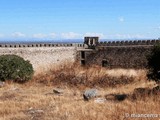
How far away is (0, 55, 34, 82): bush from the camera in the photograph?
28906 millimetres

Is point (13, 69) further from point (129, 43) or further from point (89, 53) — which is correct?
point (129, 43)

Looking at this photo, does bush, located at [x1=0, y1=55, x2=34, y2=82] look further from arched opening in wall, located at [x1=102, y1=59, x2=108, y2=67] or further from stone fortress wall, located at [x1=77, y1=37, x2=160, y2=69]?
arched opening in wall, located at [x1=102, y1=59, x2=108, y2=67]

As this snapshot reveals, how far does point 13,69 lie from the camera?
2898 centimetres

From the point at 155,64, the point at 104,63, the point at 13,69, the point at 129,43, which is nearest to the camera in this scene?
the point at 155,64

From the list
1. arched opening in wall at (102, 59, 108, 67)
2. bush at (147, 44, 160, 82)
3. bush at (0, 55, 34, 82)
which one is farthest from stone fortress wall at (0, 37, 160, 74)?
bush at (147, 44, 160, 82)

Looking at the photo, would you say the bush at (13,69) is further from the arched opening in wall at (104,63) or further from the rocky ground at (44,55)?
the arched opening in wall at (104,63)

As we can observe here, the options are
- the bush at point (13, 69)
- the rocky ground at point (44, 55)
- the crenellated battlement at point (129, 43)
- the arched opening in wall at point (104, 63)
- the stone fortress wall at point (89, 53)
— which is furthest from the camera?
the arched opening in wall at point (104, 63)

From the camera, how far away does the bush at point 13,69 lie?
2891 cm

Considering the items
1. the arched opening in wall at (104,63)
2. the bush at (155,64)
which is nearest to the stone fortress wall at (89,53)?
the arched opening in wall at (104,63)

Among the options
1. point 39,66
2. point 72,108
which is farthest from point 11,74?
point 72,108

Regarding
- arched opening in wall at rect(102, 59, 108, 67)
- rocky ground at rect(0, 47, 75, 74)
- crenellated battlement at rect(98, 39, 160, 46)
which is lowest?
arched opening in wall at rect(102, 59, 108, 67)

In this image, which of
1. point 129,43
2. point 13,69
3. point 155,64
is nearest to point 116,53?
point 129,43

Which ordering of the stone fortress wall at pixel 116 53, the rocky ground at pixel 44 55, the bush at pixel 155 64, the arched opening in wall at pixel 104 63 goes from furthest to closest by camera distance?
the arched opening in wall at pixel 104 63 → the stone fortress wall at pixel 116 53 → the rocky ground at pixel 44 55 → the bush at pixel 155 64

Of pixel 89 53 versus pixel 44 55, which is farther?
pixel 89 53
